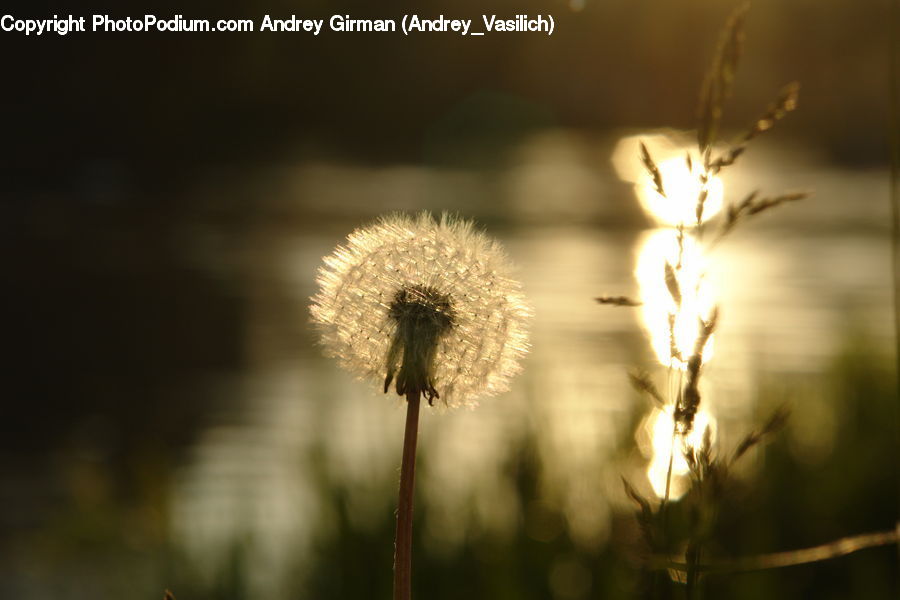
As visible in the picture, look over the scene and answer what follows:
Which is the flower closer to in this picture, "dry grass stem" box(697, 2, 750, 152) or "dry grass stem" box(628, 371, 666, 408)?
"dry grass stem" box(628, 371, 666, 408)

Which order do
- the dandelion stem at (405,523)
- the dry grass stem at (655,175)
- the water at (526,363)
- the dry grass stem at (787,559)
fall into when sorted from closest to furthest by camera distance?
the dandelion stem at (405,523) < the dry grass stem at (787,559) < the dry grass stem at (655,175) < the water at (526,363)

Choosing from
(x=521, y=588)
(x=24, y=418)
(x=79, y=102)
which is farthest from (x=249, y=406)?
(x=79, y=102)

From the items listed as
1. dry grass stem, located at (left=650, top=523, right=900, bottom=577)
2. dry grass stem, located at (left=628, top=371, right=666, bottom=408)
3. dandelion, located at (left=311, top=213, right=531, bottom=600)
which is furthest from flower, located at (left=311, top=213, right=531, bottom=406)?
dry grass stem, located at (left=650, top=523, right=900, bottom=577)

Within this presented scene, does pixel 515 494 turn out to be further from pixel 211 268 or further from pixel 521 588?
pixel 211 268

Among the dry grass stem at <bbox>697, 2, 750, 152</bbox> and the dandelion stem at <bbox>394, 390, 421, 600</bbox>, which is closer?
the dandelion stem at <bbox>394, 390, 421, 600</bbox>

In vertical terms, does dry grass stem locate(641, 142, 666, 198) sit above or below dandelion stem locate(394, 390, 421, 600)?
above

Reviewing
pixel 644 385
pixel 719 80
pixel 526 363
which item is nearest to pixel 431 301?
pixel 644 385

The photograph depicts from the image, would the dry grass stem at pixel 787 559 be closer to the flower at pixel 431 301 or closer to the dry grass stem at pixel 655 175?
the flower at pixel 431 301

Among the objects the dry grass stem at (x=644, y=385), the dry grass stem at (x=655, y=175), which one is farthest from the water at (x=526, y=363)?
the dry grass stem at (x=655, y=175)
